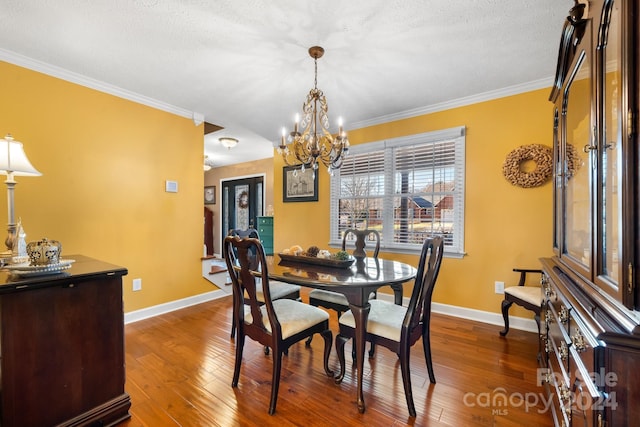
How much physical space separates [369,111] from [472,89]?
1.12 meters

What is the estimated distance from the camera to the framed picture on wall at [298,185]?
4150mm

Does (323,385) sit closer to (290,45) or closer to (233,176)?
(290,45)

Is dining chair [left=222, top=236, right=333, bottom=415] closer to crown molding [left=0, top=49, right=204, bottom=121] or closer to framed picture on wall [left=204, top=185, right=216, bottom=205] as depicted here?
crown molding [left=0, top=49, right=204, bottom=121]

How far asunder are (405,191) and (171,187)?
9.46 feet

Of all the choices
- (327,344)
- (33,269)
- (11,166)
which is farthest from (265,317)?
(11,166)

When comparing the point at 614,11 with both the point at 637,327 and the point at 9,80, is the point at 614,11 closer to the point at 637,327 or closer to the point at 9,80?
the point at 637,327

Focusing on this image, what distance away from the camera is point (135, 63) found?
2369mm

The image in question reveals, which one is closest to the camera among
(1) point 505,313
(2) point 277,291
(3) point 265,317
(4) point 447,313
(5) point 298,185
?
(3) point 265,317

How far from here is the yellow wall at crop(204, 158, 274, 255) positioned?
20.0 feet

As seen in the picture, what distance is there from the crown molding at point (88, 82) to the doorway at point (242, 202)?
9.55 feet

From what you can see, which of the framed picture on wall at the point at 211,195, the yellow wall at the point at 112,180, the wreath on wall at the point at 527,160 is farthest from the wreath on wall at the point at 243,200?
the wreath on wall at the point at 527,160

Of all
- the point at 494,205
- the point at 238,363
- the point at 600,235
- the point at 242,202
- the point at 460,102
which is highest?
the point at 460,102

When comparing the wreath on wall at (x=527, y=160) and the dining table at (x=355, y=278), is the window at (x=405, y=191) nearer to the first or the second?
the wreath on wall at (x=527, y=160)

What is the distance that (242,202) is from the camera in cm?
662
